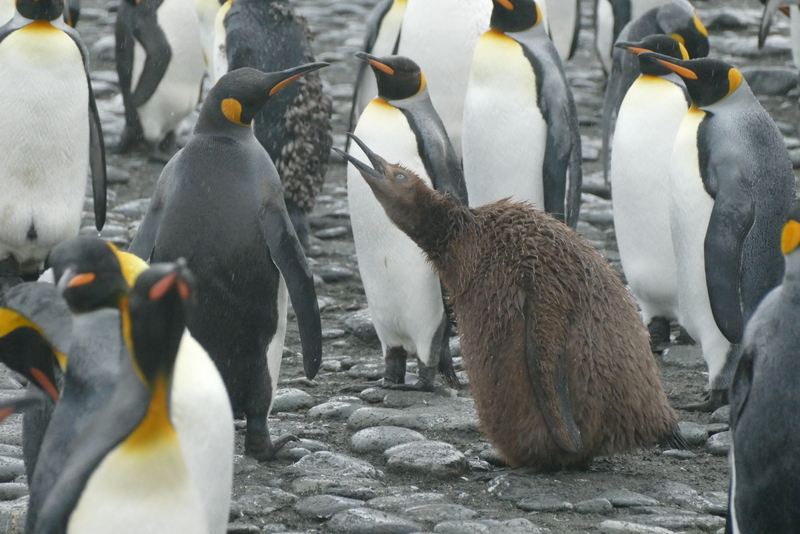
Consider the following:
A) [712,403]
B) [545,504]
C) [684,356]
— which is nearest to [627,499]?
[545,504]

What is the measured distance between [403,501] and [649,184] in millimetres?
2370

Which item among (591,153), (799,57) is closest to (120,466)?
(591,153)

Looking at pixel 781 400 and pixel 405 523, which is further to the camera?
pixel 405 523

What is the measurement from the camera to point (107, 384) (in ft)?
8.45

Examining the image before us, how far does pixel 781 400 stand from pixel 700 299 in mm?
1967

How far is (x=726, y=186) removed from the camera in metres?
4.41

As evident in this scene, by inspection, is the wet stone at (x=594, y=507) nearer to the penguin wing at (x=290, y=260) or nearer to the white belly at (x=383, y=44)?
the penguin wing at (x=290, y=260)

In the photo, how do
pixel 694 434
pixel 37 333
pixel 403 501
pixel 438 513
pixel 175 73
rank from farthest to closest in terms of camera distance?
pixel 175 73 → pixel 694 434 → pixel 403 501 → pixel 438 513 → pixel 37 333

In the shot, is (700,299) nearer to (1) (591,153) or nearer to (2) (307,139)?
(2) (307,139)

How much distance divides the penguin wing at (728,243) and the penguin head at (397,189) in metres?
1.08

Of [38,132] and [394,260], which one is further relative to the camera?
[38,132]

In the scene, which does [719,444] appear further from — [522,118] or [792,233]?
[522,118]

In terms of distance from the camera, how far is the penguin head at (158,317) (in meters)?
2.00

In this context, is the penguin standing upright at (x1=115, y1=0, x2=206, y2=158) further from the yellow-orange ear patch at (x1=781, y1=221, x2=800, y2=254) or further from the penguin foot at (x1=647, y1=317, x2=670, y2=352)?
the yellow-orange ear patch at (x1=781, y1=221, x2=800, y2=254)
